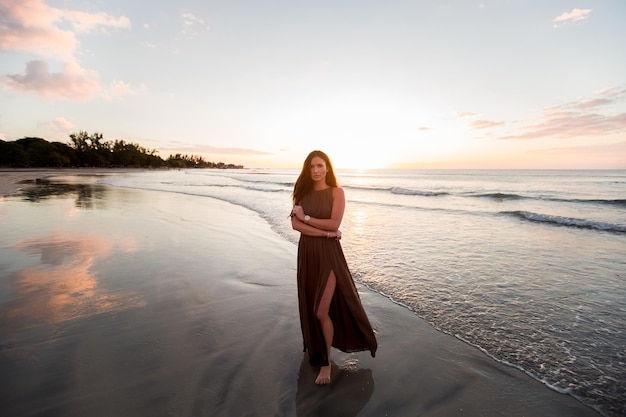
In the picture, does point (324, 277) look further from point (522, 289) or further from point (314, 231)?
point (522, 289)

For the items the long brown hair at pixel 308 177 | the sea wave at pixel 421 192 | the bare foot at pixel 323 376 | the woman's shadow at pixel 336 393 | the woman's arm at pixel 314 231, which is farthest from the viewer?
the sea wave at pixel 421 192

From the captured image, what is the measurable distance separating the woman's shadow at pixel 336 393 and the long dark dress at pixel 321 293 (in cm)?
20

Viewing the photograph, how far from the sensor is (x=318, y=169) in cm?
328

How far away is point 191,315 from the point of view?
4.44m

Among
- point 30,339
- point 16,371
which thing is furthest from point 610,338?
point 30,339

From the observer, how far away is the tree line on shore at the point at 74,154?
78.5 meters

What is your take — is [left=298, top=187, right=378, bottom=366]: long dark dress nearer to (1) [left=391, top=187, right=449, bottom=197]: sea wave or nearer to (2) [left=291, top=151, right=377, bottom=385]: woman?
(2) [left=291, top=151, right=377, bottom=385]: woman

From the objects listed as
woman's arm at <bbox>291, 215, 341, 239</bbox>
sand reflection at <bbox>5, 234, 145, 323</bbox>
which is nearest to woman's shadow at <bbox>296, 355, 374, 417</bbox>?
woman's arm at <bbox>291, 215, 341, 239</bbox>

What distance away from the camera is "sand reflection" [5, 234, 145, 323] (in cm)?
439

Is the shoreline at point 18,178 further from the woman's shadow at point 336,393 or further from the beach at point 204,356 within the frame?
the woman's shadow at point 336,393

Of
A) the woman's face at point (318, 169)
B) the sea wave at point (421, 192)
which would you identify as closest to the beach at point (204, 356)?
the woman's face at point (318, 169)

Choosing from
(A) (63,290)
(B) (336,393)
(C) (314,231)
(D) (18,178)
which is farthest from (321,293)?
(D) (18,178)

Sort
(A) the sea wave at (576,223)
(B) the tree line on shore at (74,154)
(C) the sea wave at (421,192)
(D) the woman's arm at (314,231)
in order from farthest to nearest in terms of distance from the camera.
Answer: (B) the tree line on shore at (74,154) < (C) the sea wave at (421,192) < (A) the sea wave at (576,223) < (D) the woman's arm at (314,231)

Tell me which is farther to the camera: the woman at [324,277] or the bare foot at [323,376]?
the woman at [324,277]
